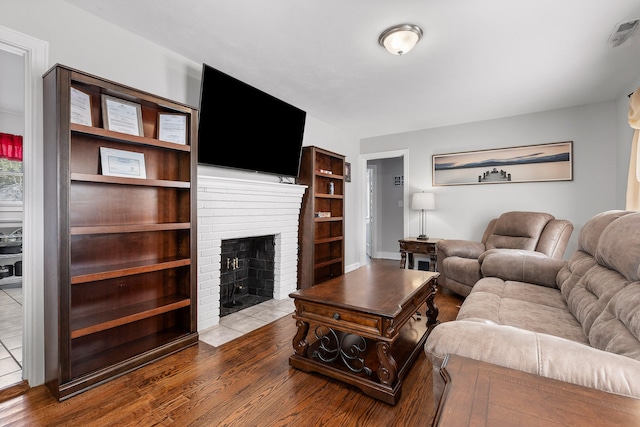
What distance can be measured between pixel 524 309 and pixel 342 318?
3.62 feet

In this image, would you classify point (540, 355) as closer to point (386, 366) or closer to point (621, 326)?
point (621, 326)

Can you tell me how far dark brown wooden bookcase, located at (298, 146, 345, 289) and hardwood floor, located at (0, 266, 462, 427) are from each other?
1.79m

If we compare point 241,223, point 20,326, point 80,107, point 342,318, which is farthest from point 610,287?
point 20,326

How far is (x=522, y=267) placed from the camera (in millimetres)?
2455

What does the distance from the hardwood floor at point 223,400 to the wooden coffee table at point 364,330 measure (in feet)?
0.26

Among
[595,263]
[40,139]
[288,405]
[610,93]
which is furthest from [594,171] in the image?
[40,139]

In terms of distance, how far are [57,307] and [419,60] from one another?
3108mm

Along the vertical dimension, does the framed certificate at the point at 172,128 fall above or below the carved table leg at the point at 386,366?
above

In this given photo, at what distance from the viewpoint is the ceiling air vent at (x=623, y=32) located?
204 cm

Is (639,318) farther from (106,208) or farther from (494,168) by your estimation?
(494,168)

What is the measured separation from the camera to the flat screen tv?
250 centimetres

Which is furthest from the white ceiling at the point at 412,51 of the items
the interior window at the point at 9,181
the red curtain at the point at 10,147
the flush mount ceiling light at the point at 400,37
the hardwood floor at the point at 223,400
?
the interior window at the point at 9,181

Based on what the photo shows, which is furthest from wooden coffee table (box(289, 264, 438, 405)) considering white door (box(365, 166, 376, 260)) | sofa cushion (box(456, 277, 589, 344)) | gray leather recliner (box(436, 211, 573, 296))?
white door (box(365, 166, 376, 260))

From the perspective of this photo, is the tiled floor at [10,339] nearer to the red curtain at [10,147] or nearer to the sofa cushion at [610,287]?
the red curtain at [10,147]
